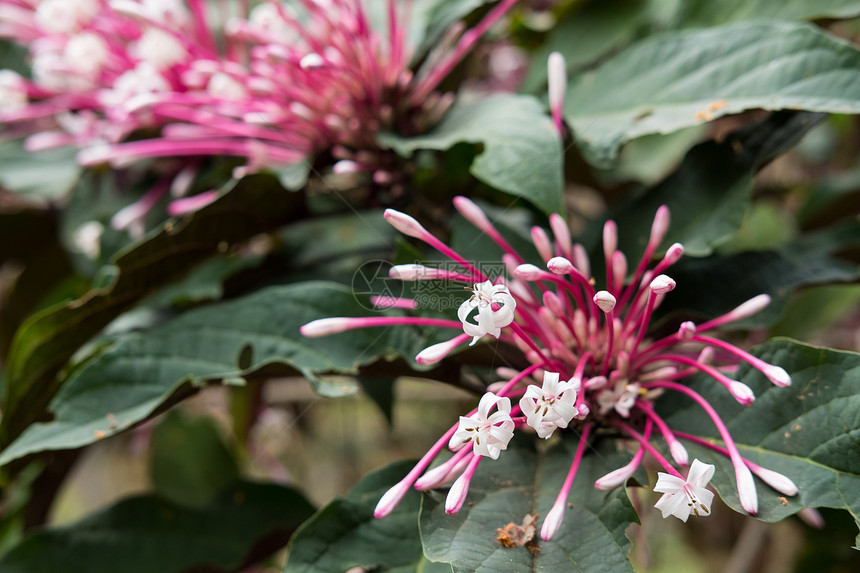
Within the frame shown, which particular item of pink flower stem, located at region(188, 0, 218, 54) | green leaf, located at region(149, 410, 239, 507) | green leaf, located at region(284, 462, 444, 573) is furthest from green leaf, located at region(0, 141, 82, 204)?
green leaf, located at region(284, 462, 444, 573)

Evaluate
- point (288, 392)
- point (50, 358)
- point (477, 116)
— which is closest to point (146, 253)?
point (50, 358)

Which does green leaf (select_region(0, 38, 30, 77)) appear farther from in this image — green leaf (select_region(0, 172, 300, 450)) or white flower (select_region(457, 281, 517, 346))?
white flower (select_region(457, 281, 517, 346))

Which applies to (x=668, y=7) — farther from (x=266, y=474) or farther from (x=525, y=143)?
(x=266, y=474)

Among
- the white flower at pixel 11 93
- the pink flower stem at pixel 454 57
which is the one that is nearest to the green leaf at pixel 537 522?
the pink flower stem at pixel 454 57

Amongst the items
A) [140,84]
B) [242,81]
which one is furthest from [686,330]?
[140,84]

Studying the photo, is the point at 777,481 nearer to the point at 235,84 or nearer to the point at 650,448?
the point at 650,448

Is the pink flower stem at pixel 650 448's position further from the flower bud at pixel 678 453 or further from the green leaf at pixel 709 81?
the green leaf at pixel 709 81
